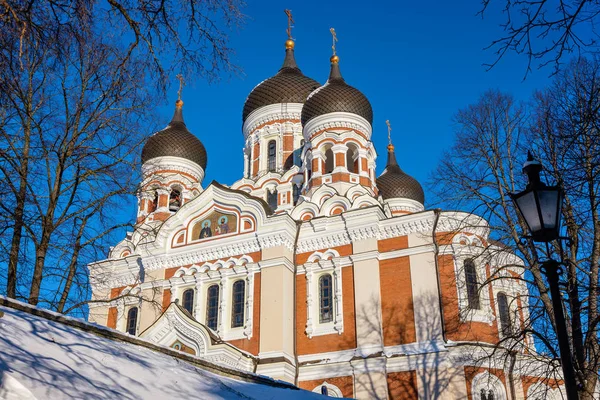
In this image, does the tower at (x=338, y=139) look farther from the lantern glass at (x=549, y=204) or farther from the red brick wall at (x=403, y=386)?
the lantern glass at (x=549, y=204)

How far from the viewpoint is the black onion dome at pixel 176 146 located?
25859 millimetres

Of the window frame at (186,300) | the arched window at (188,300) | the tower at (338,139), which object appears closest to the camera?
the window frame at (186,300)

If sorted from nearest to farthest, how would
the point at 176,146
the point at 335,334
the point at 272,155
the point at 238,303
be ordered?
the point at 335,334, the point at 238,303, the point at 176,146, the point at 272,155

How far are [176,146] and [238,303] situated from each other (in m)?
9.48

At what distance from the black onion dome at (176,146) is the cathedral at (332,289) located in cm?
323

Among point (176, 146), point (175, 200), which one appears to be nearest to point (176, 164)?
point (176, 146)

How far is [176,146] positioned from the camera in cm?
2609

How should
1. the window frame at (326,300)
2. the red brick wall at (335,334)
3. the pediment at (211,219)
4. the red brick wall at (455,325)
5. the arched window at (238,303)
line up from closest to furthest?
the red brick wall at (455,325) → the red brick wall at (335,334) → the window frame at (326,300) → the arched window at (238,303) → the pediment at (211,219)

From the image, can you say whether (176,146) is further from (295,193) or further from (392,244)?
(392,244)

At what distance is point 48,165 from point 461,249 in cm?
1183

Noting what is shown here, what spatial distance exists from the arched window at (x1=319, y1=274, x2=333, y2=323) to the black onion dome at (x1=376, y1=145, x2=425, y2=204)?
10.2 metres

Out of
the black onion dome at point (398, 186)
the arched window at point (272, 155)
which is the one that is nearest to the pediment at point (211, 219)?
the arched window at point (272, 155)

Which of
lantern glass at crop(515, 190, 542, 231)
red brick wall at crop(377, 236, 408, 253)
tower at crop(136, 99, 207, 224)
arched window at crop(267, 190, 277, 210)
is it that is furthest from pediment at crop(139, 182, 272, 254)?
lantern glass at crop(515, 190, 542, 231)

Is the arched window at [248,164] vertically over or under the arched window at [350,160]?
over
